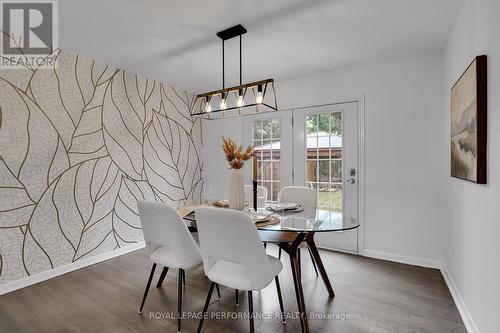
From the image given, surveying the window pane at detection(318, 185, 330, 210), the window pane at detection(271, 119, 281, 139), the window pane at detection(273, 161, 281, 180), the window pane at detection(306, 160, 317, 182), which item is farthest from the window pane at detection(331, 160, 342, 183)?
the window pane at detection(271, 119, 281, 139)

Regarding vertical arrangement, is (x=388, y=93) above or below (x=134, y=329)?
above

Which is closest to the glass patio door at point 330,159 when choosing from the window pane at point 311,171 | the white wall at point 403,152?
the window pane at point 311,171

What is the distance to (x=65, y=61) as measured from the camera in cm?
283

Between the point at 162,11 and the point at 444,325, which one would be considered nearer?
the point at 444,325

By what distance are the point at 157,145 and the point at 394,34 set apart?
325 centimetres

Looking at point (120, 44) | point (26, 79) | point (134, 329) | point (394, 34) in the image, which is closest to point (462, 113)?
point (394, 34)

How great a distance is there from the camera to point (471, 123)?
1.72m

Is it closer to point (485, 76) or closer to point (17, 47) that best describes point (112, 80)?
point (17, 47)

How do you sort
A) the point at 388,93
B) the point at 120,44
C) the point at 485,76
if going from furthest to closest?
the point at 388,93
the point at 120,44
the point at 485,76

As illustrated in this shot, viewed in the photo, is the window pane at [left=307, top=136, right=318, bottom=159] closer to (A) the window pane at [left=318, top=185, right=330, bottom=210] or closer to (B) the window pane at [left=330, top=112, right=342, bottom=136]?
(B) the window pane at [left=330, top=112, right=342, bottom=136]

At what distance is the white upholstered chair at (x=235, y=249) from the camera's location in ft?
4.87

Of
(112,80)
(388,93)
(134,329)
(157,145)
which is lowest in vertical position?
(134,329)

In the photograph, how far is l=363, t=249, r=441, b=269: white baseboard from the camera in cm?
289

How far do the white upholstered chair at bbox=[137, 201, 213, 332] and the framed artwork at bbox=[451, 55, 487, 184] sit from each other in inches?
75.0
